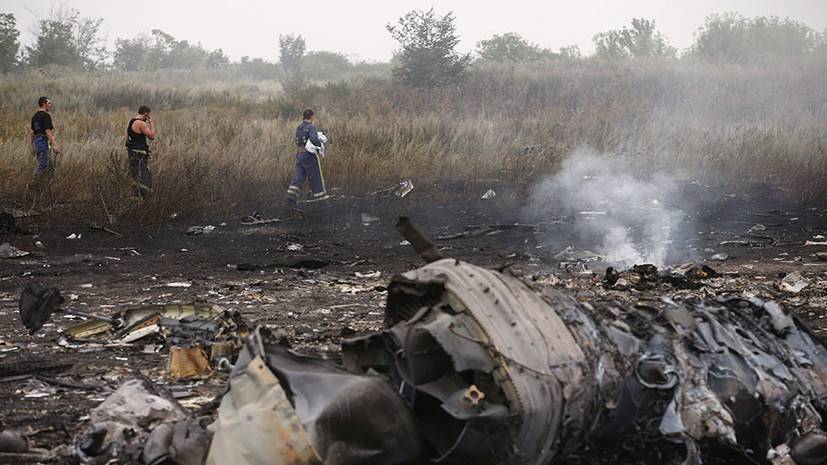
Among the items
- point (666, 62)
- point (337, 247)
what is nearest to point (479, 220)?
point (337, 247)

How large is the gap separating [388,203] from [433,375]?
10.8 metres

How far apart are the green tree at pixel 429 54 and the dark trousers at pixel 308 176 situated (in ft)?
35.5

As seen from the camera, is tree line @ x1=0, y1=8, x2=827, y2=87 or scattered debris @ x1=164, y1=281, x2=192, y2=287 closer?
scattered debris @ x1=164, y1=281, x2=192, y2=287

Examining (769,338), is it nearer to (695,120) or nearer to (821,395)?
(821,395)

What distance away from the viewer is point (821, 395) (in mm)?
3883

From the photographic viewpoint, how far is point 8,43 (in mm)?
28984

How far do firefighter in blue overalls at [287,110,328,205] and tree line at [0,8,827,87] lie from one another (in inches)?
424

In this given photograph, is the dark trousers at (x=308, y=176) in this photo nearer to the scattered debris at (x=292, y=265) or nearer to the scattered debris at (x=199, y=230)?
the scattered debris at (x=199, y=230)

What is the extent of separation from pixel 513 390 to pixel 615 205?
11005 millimetres

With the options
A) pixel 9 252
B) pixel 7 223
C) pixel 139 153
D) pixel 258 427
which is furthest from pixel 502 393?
pixel 139 153

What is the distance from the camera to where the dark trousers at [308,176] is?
13555 millimetres

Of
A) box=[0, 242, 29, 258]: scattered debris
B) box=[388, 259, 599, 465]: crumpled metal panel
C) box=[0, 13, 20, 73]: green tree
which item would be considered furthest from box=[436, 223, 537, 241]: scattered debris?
box=[0, 13, 20, 73]: green tree

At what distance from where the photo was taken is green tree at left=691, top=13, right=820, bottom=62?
3503 cm

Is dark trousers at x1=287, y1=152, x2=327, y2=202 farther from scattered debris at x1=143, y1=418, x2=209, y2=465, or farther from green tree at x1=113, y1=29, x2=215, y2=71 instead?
green tree at x1=113, y1=29, x2=215, y2=71
